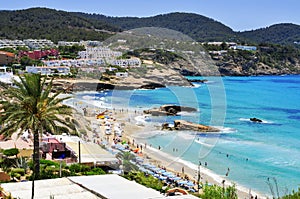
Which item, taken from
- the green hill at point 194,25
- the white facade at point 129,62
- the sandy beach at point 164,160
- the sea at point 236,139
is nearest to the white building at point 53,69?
the sea at point 236,139

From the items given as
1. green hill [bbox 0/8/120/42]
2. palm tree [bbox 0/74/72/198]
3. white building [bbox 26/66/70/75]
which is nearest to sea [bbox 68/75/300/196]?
palm tree [bbox 0/74/72/198]

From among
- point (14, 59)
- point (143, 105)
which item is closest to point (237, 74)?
point (14, 59)

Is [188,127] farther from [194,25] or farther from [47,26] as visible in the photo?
[194,25]

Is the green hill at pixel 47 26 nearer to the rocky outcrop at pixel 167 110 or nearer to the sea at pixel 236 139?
the sea at pixel 236 139

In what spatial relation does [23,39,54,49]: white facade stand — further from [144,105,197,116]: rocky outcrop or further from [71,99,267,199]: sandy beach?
[71,99,267,199]: sandy beach

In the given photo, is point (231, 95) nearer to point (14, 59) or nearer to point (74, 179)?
point (14, 59)
